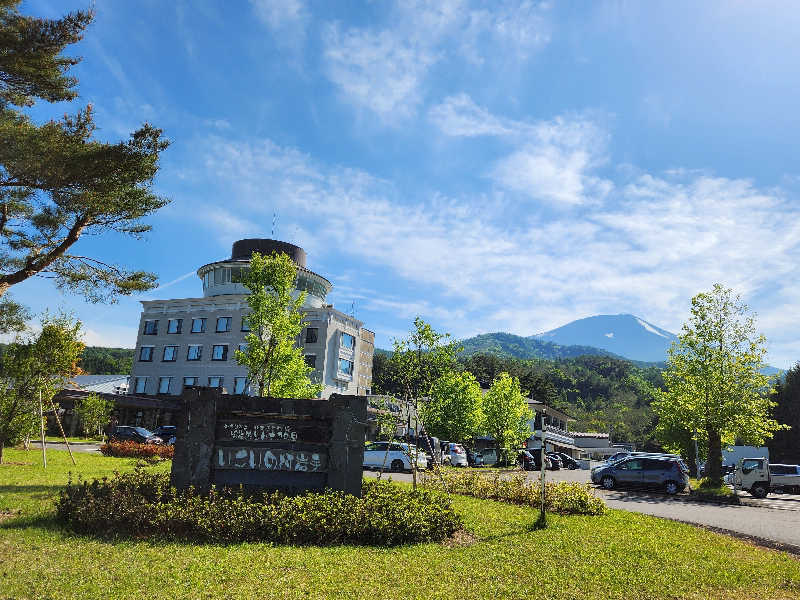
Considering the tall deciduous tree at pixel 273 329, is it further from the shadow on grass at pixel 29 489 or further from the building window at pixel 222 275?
the building window at pixel 222 275

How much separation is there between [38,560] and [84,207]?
29.6 feet

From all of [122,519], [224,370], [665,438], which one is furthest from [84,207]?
[665,438]

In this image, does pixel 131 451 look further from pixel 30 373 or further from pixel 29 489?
pixel 29 489

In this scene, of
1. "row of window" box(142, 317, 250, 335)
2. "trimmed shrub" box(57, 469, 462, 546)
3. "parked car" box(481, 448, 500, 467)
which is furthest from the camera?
"row of window" box(142, 317, 250, 335)

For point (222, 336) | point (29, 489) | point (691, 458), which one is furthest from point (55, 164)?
point (691, 458)

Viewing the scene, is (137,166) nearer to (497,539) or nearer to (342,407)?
(342,407)

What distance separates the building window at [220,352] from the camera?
50812 millimetres

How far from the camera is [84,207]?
13297mm

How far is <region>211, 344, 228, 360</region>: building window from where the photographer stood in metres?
50.8

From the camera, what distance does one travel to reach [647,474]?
2392 centimetres

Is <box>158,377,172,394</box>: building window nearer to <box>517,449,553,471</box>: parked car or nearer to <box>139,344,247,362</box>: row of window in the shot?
<box>139,344,247,362</box>: row of window

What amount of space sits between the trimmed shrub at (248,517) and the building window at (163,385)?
45.5m

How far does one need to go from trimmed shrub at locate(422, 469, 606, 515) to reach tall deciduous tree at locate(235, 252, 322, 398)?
329 inches

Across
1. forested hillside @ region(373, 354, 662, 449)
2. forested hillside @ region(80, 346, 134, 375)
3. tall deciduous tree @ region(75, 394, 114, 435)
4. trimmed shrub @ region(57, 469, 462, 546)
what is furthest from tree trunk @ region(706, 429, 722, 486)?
forested hillside @ region(80, 346, 134, 375)
